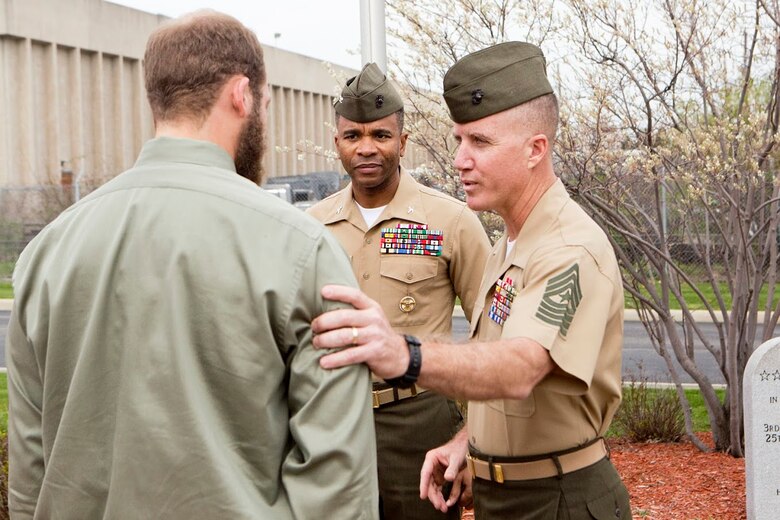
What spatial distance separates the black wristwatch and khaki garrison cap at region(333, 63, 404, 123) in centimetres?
225

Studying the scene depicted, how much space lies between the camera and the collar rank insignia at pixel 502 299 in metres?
3.04

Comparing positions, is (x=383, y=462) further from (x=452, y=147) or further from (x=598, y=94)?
(x=452, y=147)

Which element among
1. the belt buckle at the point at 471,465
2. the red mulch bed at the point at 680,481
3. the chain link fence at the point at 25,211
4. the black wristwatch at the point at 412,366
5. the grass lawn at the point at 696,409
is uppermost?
the chain link fence at the point at 25,211

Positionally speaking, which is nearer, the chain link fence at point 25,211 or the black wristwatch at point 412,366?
the black wristwatch at point 412,366

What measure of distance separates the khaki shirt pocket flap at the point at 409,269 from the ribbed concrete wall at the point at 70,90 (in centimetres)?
2428

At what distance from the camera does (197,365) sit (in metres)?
2.13

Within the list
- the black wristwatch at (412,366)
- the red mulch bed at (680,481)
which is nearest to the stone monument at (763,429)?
the red mulch bed at (680,481)

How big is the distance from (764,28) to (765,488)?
3.38 meters

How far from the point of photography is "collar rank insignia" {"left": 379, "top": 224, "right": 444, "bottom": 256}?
4543mm

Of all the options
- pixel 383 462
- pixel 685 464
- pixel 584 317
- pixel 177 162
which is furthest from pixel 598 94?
pixel 177 162

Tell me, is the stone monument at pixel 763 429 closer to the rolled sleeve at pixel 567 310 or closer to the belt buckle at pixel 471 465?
the belt buckle at pixel 471 465

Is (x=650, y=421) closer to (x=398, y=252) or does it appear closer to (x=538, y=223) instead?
(x=398, y=252)

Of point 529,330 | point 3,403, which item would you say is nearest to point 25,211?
point 3,403

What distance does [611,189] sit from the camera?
7.59 metres
